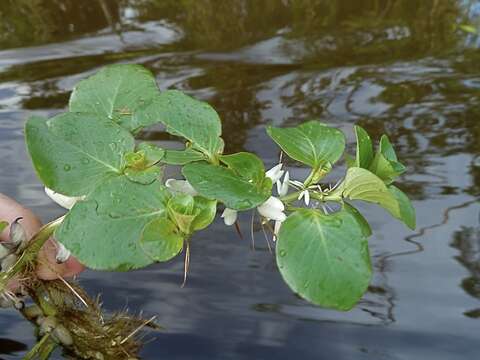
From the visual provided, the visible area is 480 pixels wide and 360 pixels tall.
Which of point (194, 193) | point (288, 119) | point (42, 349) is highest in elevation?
point (194, 193)

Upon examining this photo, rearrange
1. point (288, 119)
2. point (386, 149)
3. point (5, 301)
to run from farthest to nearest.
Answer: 1. point (288, 119)
2. point (5, 301)
3. point (386, 149)

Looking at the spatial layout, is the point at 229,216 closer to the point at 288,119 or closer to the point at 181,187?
the point at 181,187

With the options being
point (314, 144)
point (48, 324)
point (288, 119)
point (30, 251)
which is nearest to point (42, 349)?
point (48, 324)

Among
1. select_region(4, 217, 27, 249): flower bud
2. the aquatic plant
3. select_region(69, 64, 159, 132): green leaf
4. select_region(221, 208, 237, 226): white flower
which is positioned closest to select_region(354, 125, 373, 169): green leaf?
the aquatic plant

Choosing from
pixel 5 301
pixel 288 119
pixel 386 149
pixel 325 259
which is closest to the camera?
pixel 325 259

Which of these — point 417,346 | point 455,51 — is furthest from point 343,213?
point 455,51

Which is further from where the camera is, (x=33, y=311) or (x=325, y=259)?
(x=33, y=311)

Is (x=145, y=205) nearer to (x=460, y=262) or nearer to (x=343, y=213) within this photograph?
(x=343, y=213)

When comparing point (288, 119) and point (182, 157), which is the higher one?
point (182, 157)
